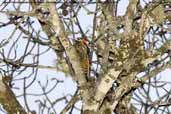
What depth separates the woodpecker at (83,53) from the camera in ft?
14.0

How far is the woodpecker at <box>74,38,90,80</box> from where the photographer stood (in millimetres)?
4262

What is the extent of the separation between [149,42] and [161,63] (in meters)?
0.35

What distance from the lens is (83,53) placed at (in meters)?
4.37

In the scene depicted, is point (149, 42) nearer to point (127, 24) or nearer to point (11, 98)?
point (127, 24)

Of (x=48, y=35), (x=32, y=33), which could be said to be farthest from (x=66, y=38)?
(x=32, y=33)

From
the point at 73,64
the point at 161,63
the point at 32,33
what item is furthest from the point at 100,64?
the point at 32,33

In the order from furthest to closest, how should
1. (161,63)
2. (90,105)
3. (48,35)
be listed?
(48,35) < (161,63) < (90,105)

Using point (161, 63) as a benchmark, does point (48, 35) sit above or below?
above

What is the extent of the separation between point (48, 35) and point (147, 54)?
45.2 inches

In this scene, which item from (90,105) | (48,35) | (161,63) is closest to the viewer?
(90,105)

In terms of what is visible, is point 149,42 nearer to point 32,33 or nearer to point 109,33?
point 109,33

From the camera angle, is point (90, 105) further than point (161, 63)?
No

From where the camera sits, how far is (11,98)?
13.5 ft

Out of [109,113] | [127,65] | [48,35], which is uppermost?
[48,35]
